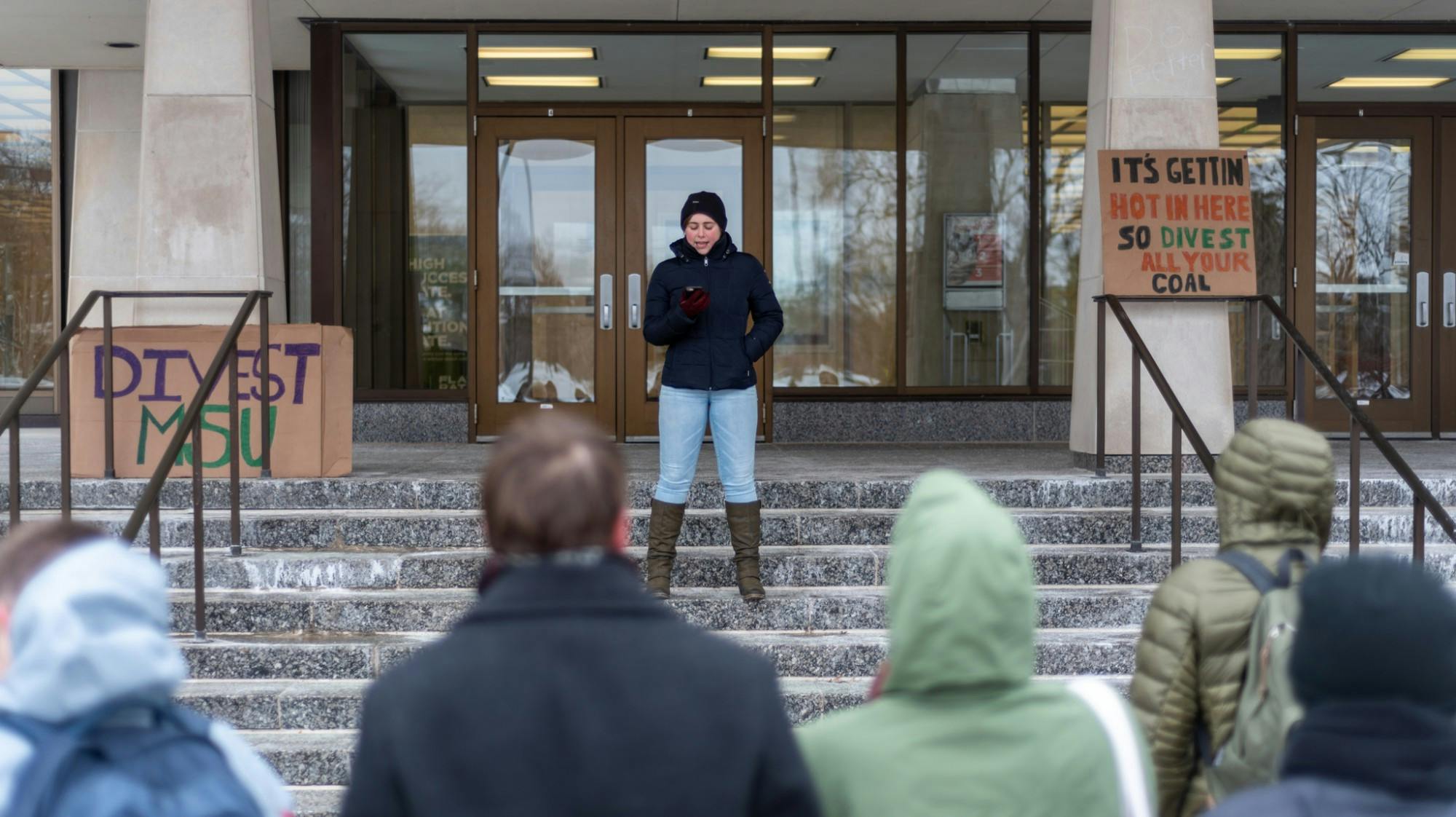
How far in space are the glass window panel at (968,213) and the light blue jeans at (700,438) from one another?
5.04 m

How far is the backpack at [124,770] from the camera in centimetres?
155

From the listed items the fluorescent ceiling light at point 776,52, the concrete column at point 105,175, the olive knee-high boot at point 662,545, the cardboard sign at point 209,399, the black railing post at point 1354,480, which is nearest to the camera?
the black railing post at point 1354,480

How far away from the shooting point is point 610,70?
398 inches

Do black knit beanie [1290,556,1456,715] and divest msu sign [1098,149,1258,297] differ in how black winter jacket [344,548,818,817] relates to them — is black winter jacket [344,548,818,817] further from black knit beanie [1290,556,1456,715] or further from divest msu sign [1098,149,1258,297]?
divest msu sign [1098,149,1258,297]

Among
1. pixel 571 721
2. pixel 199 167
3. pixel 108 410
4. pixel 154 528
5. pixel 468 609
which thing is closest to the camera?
pixel 571 721

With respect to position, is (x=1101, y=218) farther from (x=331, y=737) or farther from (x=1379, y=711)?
(x=1379, y=711)

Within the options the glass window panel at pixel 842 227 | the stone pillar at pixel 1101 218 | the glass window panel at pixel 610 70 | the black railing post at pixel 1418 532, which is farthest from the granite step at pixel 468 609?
the glass window panel at pixel 610 70

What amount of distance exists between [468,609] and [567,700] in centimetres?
417

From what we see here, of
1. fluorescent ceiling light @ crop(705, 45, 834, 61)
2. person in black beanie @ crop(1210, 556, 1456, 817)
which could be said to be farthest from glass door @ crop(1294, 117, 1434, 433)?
person in black beanie @ crop(1210, 556, 1456, 817)

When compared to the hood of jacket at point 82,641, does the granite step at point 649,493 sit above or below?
below

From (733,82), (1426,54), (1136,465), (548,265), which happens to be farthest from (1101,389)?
(1426,54)

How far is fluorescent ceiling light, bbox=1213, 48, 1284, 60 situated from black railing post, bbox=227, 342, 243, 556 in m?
7.95

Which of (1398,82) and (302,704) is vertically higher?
(1398,82)

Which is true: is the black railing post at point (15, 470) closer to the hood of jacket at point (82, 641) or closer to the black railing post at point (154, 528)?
the black railing post at point (154, 528)
